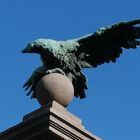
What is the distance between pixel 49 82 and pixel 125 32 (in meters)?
2.63

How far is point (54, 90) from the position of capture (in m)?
12.2

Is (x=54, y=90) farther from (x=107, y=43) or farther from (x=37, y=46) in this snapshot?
(x=107, y=43)

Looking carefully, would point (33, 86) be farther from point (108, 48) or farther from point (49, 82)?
point (108, 48)

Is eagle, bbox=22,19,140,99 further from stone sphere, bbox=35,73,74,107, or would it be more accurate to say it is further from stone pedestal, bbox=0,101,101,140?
stone pedestal, bbox=0,101,101,140

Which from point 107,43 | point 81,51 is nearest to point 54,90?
point 81,51

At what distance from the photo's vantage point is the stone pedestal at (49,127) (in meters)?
11.5

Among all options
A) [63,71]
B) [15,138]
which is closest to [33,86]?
[63,71]

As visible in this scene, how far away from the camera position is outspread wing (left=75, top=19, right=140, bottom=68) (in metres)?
13.8

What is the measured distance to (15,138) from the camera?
38.7ft

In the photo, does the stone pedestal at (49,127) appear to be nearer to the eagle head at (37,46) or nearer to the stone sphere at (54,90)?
the stone sphere at (54,90)

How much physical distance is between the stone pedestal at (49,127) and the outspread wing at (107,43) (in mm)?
2034

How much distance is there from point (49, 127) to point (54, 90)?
3.27 feet

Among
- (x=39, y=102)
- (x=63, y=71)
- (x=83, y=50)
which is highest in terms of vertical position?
(x=83, y=50)

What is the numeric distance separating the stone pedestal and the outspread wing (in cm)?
203
